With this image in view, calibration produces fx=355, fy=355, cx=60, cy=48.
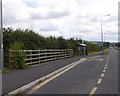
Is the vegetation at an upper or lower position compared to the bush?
upper

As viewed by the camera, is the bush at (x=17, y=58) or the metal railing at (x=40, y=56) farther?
the metal railing at (x=40, y=56)

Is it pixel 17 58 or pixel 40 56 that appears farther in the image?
pixel 40 56

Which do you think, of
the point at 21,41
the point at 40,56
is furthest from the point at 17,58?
the point at 40,56

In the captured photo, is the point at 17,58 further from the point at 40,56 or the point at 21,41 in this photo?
the point at 40,56

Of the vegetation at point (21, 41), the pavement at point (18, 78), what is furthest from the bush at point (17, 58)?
the pavement at point (18, 78)

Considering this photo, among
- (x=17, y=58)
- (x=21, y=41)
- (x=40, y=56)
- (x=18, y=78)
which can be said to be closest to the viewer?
(x=18, y=78)

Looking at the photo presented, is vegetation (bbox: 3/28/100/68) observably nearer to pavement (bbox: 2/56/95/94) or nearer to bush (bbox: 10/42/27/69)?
bush (bbox: 10/42/27/69)

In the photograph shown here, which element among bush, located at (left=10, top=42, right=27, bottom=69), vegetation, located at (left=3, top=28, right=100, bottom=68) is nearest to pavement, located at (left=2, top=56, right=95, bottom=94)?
bush, located at (left=10, top=42, right=27, bottom=69)

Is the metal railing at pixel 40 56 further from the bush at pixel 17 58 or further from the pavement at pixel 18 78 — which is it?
the pavement at pixel 18 78

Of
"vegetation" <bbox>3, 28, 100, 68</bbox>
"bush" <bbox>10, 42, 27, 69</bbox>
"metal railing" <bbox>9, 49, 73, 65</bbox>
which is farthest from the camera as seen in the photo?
"metal railing" <bbox>9, 49, 73, 65</bbox>

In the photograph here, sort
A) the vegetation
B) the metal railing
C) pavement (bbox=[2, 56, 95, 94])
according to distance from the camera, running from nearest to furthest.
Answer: pavement (bbox=[2, 56, 95, 94]), the vegetation, the metal railing

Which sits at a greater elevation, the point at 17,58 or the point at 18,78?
the point at 17,58

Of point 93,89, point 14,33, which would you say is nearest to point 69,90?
point 93,89

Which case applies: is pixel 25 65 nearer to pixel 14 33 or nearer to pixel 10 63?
pixel 10 63
